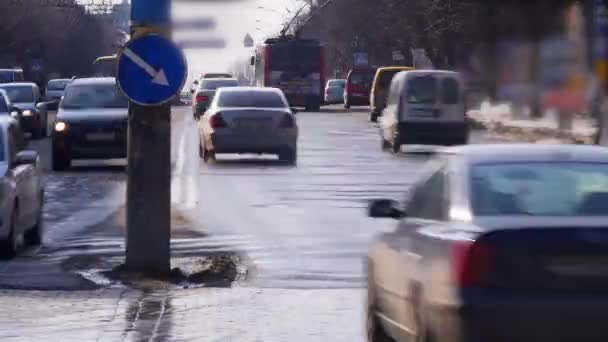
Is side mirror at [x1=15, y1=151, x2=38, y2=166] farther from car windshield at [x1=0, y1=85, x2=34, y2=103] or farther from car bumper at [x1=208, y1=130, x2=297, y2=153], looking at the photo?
car windshield at [x1=0, y1=85, x2=34, y2=103]

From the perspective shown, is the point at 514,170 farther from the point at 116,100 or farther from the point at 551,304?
the point at 116,100

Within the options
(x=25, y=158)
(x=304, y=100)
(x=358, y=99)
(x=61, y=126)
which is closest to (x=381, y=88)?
(x=304, y=100)

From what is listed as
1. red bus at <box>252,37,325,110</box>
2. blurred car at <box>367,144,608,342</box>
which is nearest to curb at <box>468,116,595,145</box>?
red bus at <box>252,37,325,110</box>

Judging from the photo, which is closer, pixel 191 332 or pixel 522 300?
pixel 522 300

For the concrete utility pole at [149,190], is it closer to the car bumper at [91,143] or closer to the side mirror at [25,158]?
the side mirror at [25,158]

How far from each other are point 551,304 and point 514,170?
3.38 ft

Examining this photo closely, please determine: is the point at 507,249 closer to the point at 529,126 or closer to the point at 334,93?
the point at 529,126

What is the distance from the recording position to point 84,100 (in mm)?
30797

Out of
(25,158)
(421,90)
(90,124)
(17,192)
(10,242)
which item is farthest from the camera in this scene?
(421,90)

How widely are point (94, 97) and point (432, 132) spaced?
8576mm

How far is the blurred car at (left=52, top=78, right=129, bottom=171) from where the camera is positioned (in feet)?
97.1

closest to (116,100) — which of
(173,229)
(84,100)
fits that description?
(84,100)

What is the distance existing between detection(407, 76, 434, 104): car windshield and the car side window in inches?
1058

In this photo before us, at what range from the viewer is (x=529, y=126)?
1764 inches
